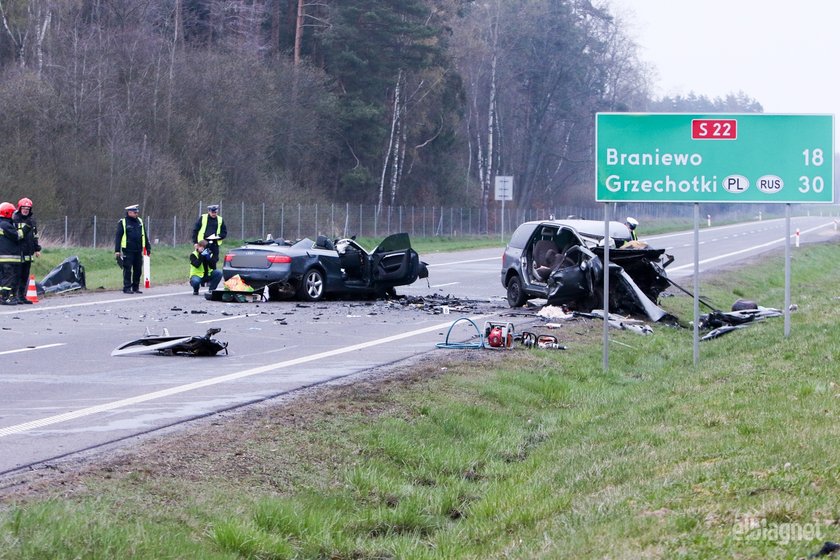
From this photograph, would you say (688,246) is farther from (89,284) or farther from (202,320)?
(202,320)

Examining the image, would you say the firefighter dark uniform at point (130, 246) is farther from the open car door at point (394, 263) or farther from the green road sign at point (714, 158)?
the green road sign at point (714, 158)

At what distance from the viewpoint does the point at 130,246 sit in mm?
23344

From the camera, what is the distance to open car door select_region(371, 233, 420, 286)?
2216 cm

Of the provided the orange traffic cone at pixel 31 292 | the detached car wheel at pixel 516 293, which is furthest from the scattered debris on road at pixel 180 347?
the detached car wheel at pixel 516 293

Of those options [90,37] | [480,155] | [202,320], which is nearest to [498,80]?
Answer: [480,155]

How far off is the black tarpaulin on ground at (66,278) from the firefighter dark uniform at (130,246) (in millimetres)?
1178

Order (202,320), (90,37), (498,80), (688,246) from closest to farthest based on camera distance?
(202,320)
(90,37)
(688,246)
(498,80)

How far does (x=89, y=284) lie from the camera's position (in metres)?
26.6

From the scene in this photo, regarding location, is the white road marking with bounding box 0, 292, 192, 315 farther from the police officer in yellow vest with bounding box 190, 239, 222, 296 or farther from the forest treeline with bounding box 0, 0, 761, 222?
the forest treeline with bounding box 0, 0, 761, 222

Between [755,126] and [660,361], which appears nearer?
[755,126]

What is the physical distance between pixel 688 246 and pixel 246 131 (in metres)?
20.8

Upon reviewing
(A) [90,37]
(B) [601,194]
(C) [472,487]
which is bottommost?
(C) [472,487]

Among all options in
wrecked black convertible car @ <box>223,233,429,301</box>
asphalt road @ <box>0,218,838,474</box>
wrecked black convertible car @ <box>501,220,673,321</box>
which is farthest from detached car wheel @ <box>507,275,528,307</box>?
wrecked black convertible car @ <box>223,233,429,301</box>

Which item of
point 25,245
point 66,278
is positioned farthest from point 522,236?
point 66,278
